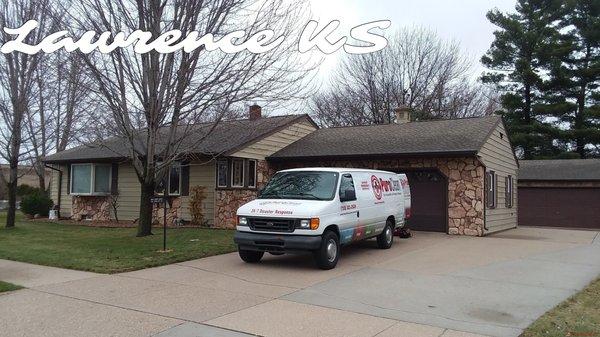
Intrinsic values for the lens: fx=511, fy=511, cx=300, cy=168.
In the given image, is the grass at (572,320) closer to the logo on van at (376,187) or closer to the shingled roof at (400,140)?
the logo on van at (376,187)

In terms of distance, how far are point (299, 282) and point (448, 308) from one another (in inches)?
105

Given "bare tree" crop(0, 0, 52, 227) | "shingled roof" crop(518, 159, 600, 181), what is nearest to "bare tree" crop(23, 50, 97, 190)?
"bare tree" crop(0, 0, 52, 227)

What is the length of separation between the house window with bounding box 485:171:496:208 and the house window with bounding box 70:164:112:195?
15502 mm

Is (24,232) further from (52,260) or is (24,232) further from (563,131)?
(563,131)

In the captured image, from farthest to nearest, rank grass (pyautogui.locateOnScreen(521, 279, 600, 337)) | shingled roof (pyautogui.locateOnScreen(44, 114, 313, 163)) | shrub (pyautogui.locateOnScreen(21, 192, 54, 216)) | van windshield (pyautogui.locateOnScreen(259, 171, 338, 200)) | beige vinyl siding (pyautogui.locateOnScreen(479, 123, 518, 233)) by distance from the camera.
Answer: shrub (pyautogui.locateOnScreen(21, 192, 54, 216)) → beige vinyl siding (pyautogui.locateOnScreen(479, 123, 518, 233)) → shingled roof (pyautogui.locateOnScreen(44, 114, 313, 163)) → van windshield (pyautogui.locateOnScreen(259, 171, 338, 200)) → grass (pyautogui.locateOnScreen(521, 279, 600, 337))

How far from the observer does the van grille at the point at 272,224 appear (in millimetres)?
9836

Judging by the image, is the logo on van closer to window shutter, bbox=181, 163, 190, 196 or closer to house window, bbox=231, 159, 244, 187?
house window, bbox=231, 159, 244, 187

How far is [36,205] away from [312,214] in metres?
19.2

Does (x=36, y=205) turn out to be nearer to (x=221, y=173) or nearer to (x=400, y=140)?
(x=221, y=173)

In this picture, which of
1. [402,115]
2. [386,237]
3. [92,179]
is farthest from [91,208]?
[402,115]

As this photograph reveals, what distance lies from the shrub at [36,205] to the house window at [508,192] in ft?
68.4

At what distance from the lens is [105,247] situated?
12.6m

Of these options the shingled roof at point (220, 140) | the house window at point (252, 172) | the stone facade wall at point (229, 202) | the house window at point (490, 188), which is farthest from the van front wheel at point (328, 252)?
the house window at point (252, 172)

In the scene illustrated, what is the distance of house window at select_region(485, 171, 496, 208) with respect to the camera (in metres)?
17.6
